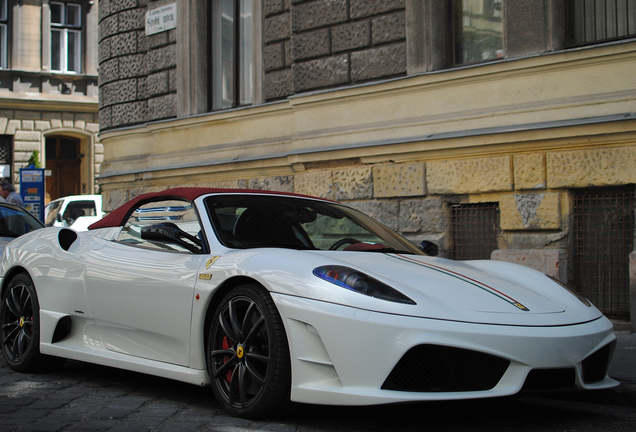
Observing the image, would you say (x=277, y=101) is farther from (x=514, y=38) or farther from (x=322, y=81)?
(x=514, y=38)

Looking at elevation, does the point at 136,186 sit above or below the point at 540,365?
above

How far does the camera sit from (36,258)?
17.5ft

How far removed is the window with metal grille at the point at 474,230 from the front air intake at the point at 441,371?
18.2ft

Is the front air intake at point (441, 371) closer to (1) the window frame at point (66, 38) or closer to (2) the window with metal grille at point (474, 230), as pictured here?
(2) the window with metal grille at point (474, 230)

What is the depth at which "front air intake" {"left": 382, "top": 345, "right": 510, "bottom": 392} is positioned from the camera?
3348 millimetres

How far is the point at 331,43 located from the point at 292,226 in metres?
6.06

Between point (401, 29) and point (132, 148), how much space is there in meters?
5.89

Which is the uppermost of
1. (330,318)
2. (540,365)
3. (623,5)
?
(623,5)

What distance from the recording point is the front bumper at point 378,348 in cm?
332

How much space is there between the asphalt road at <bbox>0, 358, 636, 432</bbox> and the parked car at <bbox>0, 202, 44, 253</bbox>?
366cm

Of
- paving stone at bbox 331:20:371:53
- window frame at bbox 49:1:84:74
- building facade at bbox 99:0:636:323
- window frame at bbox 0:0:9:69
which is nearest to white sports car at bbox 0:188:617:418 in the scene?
building facade at bbox 99:0:636:323

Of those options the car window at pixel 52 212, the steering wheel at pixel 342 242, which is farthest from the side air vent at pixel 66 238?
the car window at pixel 52 212

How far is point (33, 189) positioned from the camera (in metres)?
17.7

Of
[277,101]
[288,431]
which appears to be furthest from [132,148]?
[288,431]
